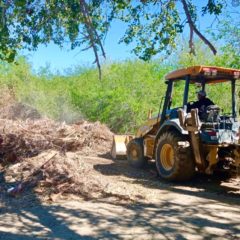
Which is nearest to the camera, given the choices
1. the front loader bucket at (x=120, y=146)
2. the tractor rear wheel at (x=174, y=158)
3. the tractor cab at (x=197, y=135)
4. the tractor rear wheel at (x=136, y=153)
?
the tractor cab at (x=197, y=135)

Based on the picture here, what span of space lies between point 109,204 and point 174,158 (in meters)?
2.42

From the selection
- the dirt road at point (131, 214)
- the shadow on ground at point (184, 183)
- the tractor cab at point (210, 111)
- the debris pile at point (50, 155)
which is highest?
the tractor cab at point (210, 111)

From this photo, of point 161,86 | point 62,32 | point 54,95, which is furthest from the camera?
point 54,95

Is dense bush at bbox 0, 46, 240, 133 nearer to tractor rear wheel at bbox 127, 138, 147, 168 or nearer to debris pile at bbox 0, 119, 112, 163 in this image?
debris pile at bbox 0, 119, 112, 163

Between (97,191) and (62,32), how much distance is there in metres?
3.33

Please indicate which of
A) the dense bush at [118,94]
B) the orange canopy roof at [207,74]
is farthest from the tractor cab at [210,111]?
the dense bush at [118,94]

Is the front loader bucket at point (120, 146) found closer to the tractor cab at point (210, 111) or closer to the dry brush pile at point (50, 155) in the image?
the dry brush pile at point (50, 155)

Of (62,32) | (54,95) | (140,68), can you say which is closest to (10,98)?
(54,95)

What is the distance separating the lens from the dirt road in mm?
5527

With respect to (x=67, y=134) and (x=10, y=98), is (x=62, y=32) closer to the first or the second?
(x=67, y=134)

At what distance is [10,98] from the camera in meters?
24.2

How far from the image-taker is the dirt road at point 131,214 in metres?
5.53

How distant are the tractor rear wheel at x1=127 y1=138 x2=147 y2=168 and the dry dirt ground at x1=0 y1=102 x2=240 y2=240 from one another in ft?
0.83

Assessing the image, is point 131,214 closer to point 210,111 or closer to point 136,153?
point 210,111
